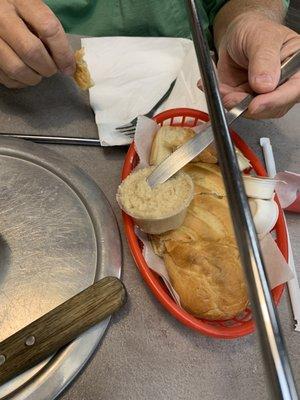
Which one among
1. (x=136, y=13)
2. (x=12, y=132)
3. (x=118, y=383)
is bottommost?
(x=118, y=383)

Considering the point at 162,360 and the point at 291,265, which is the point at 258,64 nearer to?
the point at 291,265

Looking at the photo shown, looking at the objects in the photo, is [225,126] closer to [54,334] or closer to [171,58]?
[54,334]

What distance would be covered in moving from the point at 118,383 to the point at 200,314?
13 cm

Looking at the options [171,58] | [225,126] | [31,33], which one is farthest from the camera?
[171,58]

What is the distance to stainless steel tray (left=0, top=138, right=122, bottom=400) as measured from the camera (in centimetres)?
45

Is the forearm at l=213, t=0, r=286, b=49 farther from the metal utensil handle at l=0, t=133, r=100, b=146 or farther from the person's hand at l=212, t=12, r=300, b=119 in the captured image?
the metal utensil handle at l=0, t=133, r=100, b=146

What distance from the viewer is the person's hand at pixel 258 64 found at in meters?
0.53

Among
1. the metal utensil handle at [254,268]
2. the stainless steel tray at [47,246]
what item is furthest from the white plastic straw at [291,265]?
the metal utensil handle at [254,268]

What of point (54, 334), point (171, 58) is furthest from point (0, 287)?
point (171, 58)

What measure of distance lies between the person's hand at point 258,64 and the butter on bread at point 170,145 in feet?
0.24

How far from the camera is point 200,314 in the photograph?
0.47 m

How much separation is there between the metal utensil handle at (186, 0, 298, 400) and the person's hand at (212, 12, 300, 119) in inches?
10.0

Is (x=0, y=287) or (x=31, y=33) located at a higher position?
(x=31, y=33)

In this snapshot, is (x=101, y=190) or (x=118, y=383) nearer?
(x=118, y=383)
